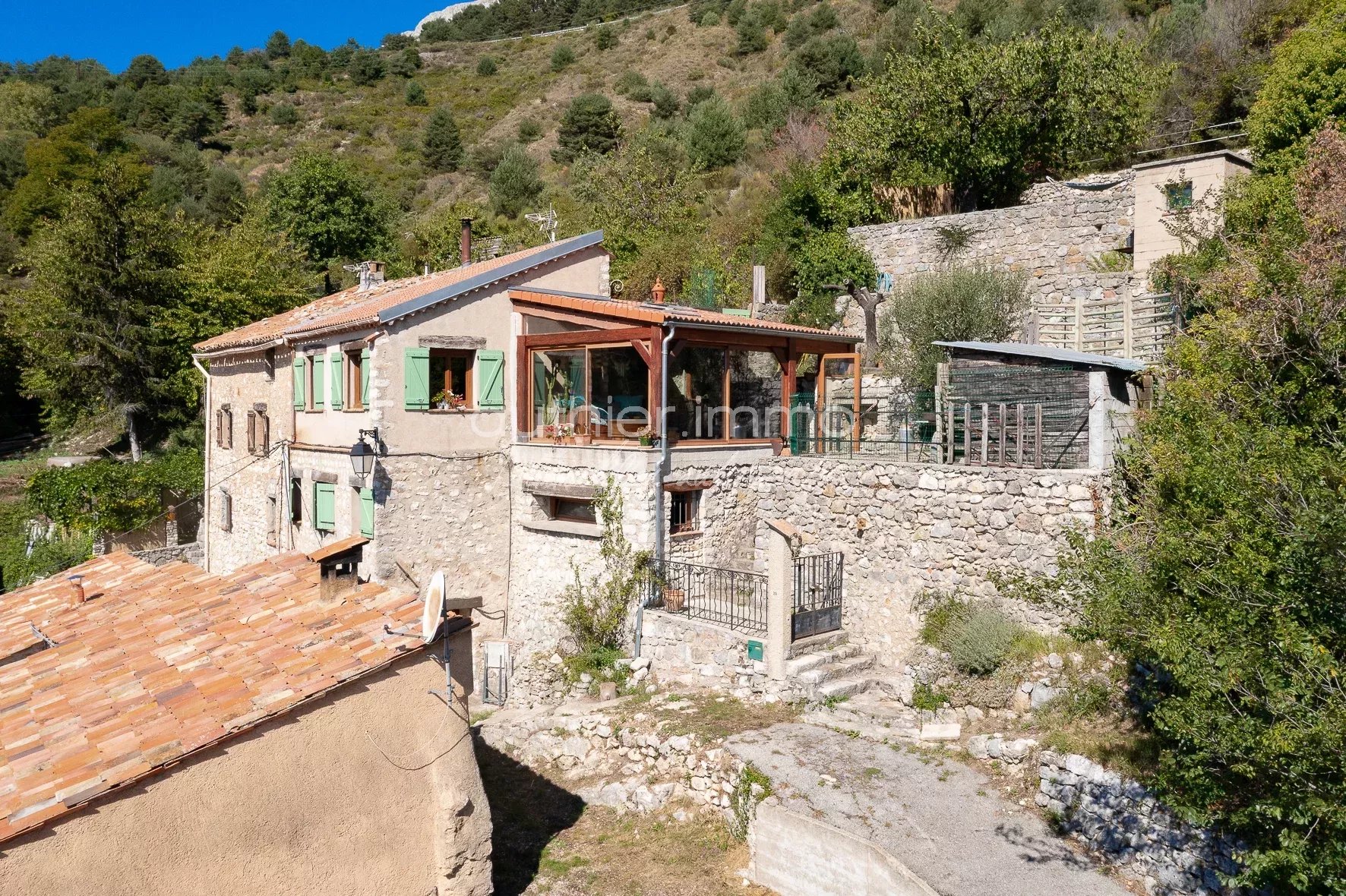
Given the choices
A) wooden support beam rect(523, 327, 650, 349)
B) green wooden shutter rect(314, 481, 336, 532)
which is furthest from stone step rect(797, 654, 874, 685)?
green wooden shutter rect(314, 481, 336, 532)

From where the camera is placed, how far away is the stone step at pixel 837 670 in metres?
12.3

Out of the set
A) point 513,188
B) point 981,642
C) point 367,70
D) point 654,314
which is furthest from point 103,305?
point 367,70

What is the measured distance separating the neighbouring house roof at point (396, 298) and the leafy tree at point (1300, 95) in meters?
13.5

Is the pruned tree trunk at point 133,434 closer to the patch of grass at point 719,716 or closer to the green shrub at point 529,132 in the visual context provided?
the patch of grass at point 719,716

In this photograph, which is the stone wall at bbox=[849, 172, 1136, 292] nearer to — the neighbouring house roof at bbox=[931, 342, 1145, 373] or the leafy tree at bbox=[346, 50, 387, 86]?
the neighbouring house roof at bbox=[931, 342, 1145, 373]

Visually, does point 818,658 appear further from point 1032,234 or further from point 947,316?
point 1032,234

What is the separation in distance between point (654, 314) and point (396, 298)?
5.24 m

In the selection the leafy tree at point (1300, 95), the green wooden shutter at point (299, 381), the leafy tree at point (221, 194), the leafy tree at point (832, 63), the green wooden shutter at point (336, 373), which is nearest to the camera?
the green wooden shutter at point (336, 373)

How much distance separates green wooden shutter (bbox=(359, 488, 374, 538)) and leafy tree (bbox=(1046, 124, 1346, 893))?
10910 mm

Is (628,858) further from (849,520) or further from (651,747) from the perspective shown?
(849,520)

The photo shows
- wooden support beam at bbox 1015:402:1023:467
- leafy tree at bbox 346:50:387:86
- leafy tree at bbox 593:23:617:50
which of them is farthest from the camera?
leafy tree at bbox 346:50:387:86

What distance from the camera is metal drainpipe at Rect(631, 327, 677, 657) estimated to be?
1428 centimetres

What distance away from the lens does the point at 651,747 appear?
11789 millimetres

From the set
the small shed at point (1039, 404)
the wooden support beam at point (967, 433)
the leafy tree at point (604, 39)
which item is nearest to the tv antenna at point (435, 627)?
the wooden support beam at point (967, 433)
